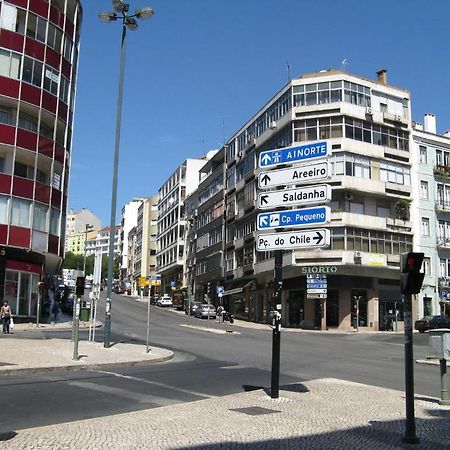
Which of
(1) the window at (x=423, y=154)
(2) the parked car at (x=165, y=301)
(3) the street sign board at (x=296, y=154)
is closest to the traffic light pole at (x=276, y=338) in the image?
(3) the street sign board at (x=296, y=154)

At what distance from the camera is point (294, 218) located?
438 inches

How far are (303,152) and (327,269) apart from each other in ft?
121

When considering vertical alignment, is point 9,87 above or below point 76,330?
above

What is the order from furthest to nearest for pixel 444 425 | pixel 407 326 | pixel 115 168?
pixel 115 168, pixel 444 425, pixel 407 326

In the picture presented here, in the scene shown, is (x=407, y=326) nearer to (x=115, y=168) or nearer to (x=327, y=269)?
(x=115, y=168)

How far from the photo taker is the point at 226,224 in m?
68.0

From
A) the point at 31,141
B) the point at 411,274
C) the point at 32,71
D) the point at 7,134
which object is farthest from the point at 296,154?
the point at 32,71

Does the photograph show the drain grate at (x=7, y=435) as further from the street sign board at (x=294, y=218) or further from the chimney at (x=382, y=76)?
the chimney at (x=382, y=76)

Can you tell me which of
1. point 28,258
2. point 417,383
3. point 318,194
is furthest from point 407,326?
point 28,258

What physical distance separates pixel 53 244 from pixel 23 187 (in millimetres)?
4376

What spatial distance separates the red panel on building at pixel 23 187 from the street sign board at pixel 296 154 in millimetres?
26725

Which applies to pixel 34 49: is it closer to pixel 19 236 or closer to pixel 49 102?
pixel 49 102

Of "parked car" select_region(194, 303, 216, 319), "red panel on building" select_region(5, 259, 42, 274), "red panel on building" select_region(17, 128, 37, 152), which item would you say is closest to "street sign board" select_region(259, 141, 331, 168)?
"red panel on building" select_region(17, 128, 37, 152)

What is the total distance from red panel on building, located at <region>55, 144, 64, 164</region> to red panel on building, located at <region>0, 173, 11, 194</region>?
4524mm
